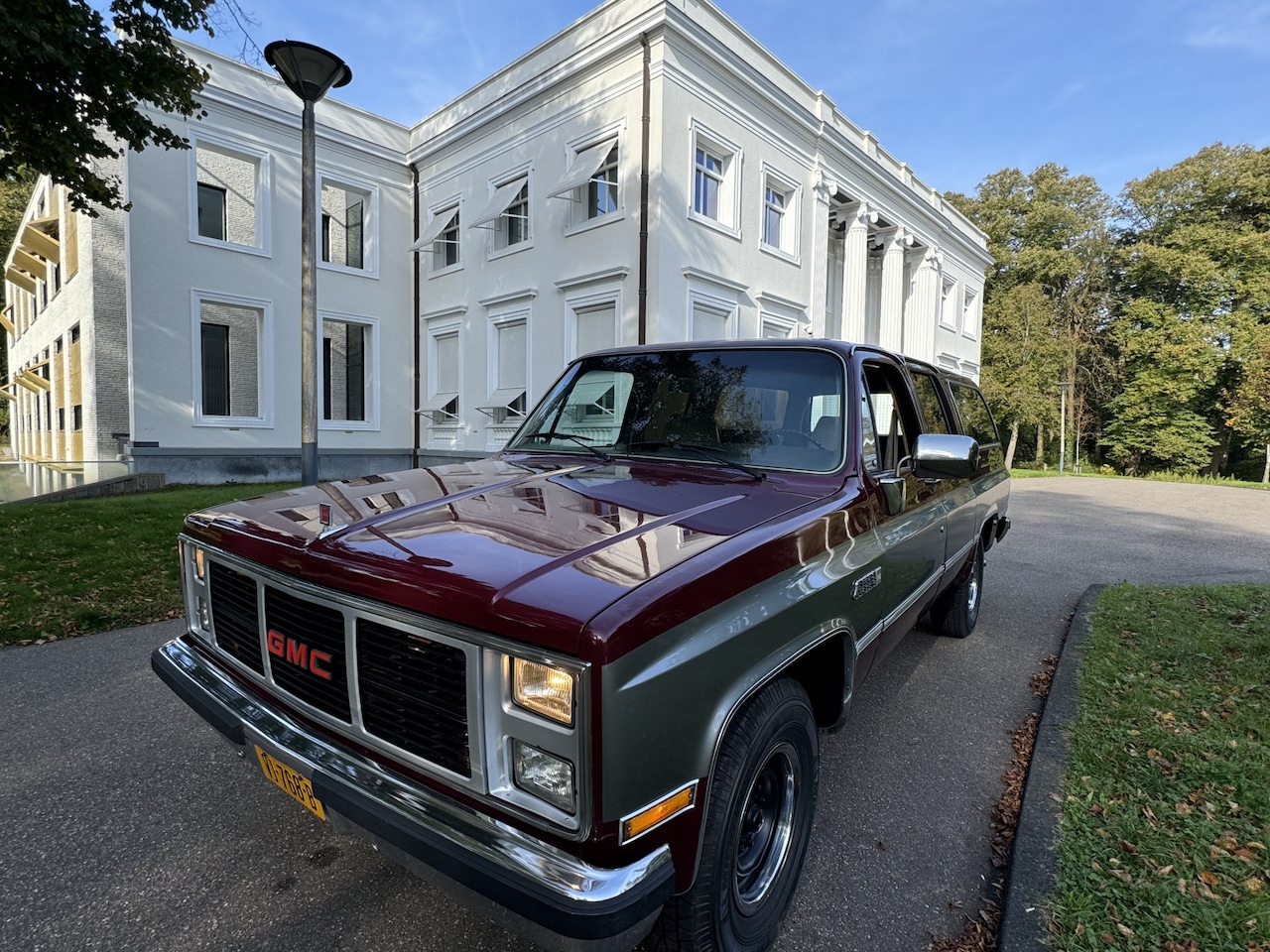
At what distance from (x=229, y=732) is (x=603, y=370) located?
7.85 ft

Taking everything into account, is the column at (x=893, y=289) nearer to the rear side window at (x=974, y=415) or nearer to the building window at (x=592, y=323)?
the building window at (x=592, y=323)

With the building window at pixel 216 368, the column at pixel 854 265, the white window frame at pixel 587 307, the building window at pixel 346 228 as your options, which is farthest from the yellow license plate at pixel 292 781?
the column at pixel 854 265

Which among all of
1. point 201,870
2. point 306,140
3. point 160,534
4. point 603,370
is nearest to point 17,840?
point 201,870

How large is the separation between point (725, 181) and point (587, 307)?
414cm

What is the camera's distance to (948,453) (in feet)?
9.32

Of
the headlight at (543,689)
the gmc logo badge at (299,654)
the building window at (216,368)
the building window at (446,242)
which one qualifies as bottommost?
the gmc logo badge at (299,654)

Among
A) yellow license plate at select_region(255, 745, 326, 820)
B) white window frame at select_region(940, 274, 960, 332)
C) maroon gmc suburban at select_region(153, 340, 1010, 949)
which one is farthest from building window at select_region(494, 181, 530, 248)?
white window frame at select_region(940, 274, 960, 332)

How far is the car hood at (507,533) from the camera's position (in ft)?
4.99

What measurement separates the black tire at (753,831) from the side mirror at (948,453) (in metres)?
1.34

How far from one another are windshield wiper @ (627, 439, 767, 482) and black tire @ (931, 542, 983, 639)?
2.63 meters

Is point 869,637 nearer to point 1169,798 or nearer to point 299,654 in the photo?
point 1169,798

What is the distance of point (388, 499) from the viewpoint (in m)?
2.39

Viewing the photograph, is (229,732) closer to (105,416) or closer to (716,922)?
(716,922)

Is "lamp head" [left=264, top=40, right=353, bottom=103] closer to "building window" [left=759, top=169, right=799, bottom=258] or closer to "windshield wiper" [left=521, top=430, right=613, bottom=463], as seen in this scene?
"windshield wiper" [left=521, top=430, right=613, bottom=463]
